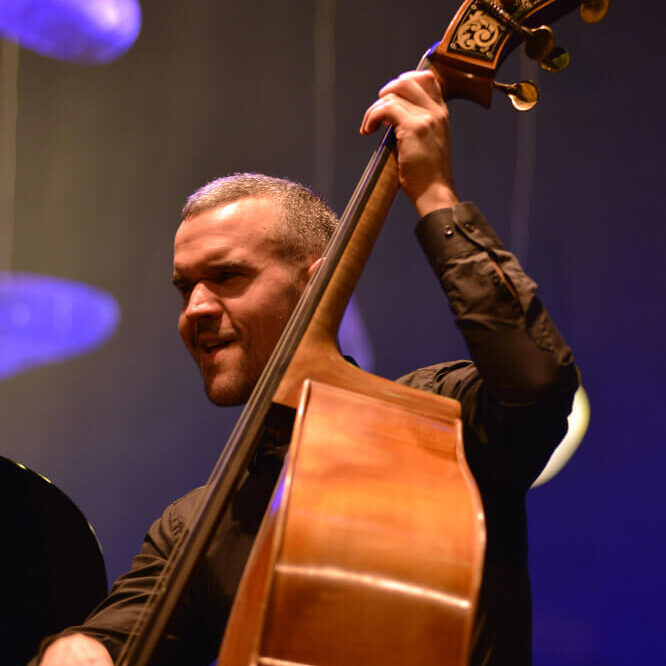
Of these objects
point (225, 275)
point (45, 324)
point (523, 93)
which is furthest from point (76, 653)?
point (45, 324)

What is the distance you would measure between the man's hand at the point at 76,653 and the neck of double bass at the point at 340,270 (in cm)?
48

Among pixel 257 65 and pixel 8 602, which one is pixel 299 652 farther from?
pixel 257 65

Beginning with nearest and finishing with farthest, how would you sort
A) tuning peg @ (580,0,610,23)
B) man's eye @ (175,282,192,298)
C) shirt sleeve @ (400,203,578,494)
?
shirt sleeve @ (400,203,578,494)
tuning peg @ (580,0,610,23)
man's eye @ (175,282,192,298)

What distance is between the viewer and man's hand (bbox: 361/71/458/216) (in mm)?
843

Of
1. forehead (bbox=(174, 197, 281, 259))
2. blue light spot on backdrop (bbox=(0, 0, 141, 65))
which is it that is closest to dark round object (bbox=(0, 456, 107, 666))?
forehead (bbox=(174, 197, 281, 259))

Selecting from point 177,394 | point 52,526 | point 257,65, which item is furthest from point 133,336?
point 52,526

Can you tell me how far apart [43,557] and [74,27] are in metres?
1.63

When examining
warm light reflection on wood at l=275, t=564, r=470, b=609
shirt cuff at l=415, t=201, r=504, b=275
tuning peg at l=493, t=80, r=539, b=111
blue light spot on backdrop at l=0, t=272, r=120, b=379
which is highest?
tuning peg at l=493, t=80, r=539, b=111

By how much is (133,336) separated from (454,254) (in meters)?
1.43

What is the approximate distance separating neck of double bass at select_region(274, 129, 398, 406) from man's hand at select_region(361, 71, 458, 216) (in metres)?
0.02

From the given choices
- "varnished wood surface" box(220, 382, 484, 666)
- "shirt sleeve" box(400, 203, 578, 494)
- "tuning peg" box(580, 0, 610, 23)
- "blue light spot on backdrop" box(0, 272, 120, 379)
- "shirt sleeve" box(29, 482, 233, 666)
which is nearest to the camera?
"varnished wood surface" box(220, 382, 484, 666)

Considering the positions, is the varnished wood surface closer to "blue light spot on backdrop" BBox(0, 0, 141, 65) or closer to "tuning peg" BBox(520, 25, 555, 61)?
"tuning peg" BBox(520, 25, 555, 61)

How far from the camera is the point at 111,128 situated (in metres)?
2.18

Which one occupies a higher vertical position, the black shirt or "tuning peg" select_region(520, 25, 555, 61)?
"tuning peg" select_region(520, 25, 555, 61)
